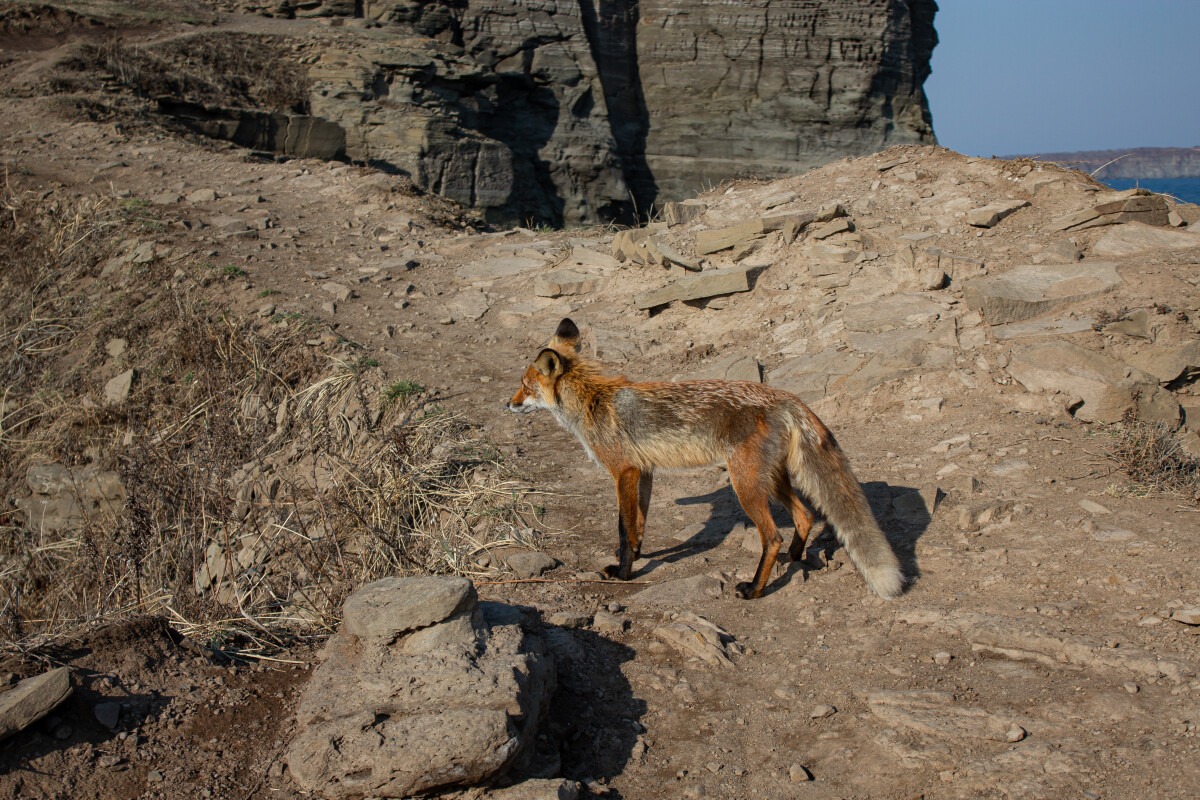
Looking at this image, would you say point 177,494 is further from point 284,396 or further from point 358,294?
point 358,294

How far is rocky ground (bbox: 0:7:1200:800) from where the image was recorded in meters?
3.22

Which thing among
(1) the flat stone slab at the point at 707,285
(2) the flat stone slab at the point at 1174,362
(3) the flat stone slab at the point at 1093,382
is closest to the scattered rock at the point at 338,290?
(1) the flat stone slab at the point at 707,285

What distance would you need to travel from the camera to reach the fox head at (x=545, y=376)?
5191 mm

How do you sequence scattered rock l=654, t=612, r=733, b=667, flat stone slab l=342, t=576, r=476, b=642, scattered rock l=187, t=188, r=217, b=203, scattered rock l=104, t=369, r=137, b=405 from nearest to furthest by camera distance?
flat stone slab l=342, t=576, r=476, b=642 → scattered rock l=654, t=612, r=733, b=667 → scattered rock l=104, t=369, r=137, b=405 → scattered rock l=187, t=188, r=217, b=203

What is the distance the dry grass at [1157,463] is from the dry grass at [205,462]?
4244mm

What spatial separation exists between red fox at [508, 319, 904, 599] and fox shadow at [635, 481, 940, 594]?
175 millimetres

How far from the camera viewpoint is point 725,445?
4.73 meters

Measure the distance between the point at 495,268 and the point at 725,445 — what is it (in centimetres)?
815

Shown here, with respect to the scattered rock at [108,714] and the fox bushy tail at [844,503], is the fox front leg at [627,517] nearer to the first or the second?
the fox bushy tail at [844,503]

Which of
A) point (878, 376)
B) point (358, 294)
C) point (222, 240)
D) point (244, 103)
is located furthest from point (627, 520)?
point (244, 103)

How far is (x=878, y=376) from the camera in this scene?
23.8ft

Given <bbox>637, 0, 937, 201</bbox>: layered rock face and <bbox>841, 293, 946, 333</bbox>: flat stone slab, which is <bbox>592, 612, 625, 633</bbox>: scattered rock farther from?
<bbox>637, 0, 937, 201</bbox>: layered rock face

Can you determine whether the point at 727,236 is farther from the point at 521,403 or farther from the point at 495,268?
the point at 521,403

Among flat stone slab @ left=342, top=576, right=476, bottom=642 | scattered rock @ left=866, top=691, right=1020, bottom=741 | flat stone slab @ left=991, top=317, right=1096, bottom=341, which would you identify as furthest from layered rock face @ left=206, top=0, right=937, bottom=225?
scattered rock @ left=866, top=691, right=1020, bottom=741
